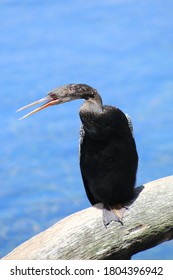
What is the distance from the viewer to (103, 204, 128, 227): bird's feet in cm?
326

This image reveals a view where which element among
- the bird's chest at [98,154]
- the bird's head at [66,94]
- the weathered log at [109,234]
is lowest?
the weathered log at [109,234]

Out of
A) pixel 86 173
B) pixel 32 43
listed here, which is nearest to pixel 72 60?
pixel 32 43

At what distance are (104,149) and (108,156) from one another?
0.12 feet

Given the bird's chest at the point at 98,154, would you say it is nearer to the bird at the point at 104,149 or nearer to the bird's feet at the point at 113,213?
the bird at the point at 104,149

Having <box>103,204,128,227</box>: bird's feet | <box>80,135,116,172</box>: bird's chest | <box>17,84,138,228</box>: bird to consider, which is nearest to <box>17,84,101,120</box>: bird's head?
<box>17,84,138,228</box>: bird

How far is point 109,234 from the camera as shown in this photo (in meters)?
3.24

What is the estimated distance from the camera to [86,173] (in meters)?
3.38

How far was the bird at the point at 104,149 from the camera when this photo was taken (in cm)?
313

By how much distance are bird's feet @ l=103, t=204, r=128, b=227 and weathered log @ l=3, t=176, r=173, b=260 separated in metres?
0.02

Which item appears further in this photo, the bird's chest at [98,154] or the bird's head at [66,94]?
the bird's chest at [98,154]

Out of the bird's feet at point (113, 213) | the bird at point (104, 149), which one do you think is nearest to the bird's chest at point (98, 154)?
the bird at point (104, 149)

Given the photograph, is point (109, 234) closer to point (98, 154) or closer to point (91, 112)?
point (98, 154)

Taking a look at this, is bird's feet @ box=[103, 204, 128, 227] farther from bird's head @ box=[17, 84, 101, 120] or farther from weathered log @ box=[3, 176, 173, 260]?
bird's head @ box=[17, 84, 101, 120]

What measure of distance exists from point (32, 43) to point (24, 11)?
2.67 ft
